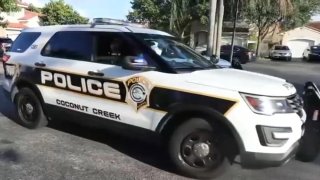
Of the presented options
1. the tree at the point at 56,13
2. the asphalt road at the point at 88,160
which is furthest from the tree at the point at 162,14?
the asphalt road at the point at 88,160

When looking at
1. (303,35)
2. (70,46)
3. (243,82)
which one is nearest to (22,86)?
(70,46)

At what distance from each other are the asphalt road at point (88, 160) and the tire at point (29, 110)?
141 millimetres

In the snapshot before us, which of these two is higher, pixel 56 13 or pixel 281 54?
pixel 56 13

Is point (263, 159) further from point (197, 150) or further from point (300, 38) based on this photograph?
point (300, 38)

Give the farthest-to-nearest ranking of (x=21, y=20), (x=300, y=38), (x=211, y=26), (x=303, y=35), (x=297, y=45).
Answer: (x=21, y=20)
(x=297, y=45)
(x=300, y=38)
(x=303, y=35)
(x=211, y=26)

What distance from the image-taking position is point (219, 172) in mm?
4875

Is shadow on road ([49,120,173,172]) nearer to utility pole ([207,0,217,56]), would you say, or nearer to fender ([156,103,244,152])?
fender ([156,103,244,152])

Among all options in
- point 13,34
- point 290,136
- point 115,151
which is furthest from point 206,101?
point 13,34

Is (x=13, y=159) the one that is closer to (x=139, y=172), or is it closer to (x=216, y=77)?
(x=139, y=172)

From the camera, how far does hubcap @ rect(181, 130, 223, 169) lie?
4.87 meters

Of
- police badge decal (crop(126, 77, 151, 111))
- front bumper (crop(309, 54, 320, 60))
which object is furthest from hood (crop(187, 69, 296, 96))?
front bumper (crop(309, 54, 320, 60))

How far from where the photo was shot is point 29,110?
6930 millimetres

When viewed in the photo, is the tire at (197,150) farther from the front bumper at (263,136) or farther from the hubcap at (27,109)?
the hubcap at (27,109)

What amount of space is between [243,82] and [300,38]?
162 ft
